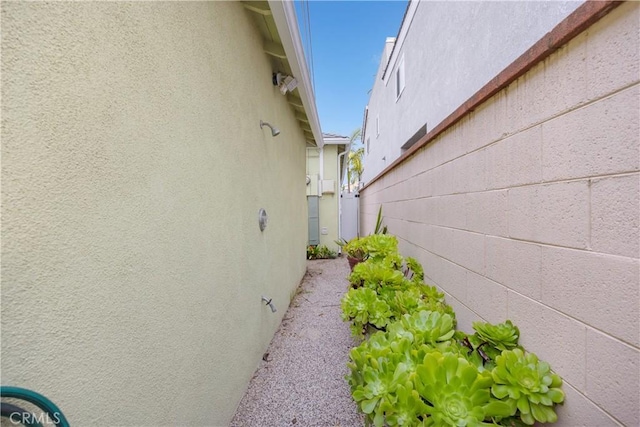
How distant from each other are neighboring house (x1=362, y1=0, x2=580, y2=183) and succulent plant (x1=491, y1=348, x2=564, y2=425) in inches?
106

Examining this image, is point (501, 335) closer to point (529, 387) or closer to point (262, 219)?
point (529, 387)

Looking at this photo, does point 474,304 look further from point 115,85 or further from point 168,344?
point 115,85

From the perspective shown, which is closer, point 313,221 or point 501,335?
point 501,335

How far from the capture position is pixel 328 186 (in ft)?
36.4

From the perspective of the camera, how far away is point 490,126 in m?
2.00

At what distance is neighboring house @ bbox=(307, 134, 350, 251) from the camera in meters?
11.0

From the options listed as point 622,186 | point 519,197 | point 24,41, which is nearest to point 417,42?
point 519,197

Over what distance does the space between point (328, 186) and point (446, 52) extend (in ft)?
22.6

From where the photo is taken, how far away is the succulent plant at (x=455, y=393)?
126cm

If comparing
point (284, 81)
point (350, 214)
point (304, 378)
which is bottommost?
point (304, 378)

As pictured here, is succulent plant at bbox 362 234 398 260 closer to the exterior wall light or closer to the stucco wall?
the exterior wall light

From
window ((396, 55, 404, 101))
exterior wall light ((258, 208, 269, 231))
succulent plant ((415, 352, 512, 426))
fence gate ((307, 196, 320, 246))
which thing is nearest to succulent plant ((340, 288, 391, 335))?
succulent plant ((415, 352, 512, 426))

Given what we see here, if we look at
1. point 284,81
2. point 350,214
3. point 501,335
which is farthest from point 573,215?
point 350,214

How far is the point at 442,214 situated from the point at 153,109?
2.81m
